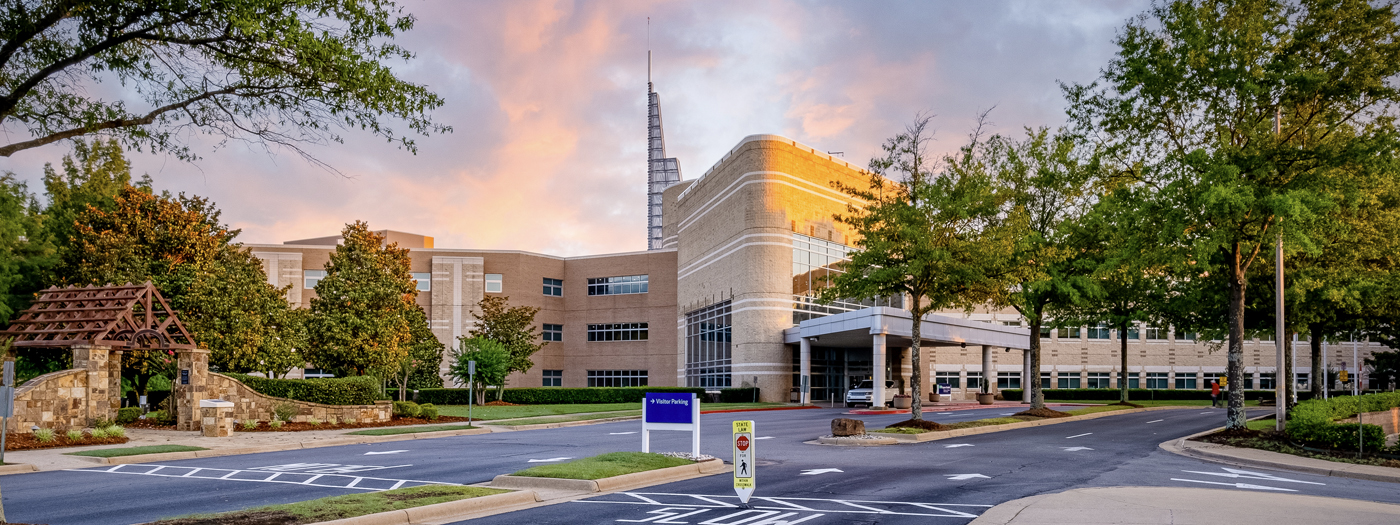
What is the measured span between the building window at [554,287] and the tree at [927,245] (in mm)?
43648

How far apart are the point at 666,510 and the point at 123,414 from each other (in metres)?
25.6

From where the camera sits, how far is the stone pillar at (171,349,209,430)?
86.7 feet

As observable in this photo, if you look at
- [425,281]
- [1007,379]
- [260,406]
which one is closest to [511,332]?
[425,281]

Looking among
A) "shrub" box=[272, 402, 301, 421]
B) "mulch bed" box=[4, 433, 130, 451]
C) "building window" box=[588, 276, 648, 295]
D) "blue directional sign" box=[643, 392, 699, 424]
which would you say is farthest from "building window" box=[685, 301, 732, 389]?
"blue directional sign" box=[643, 392, 699, 424]

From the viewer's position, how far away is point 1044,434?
26.9m

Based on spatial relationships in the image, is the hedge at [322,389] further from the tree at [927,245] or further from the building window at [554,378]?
the building window at [554,378]

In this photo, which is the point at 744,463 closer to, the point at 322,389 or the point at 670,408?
the point at 670,408

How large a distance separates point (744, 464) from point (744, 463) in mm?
14

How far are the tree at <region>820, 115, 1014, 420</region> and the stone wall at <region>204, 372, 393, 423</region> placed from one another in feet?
53.0

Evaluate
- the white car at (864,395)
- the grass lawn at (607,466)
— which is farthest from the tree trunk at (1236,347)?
the white car at (864,395)

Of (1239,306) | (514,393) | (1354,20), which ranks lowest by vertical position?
(514,393)

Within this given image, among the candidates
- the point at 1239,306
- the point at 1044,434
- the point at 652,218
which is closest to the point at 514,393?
the point at 1044,434

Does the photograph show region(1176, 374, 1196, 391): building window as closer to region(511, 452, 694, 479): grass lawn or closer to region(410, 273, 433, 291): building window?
region(410, 273, 433, 291): building window

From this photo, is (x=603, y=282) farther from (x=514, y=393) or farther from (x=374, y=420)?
(x=374, y=420)
